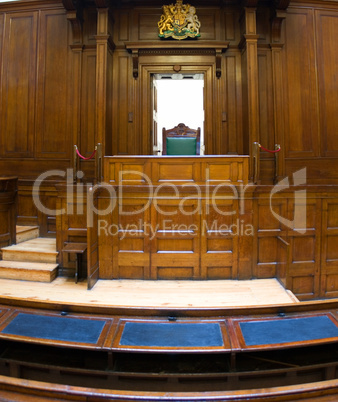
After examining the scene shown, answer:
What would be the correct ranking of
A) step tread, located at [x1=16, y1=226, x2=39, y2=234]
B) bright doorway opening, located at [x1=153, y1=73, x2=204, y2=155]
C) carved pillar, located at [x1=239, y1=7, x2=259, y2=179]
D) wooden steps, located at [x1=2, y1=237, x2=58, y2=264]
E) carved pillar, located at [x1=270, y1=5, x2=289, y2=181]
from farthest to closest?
bright doorway opening, located at [x1=153, y1=73, x2=204, y2=155], carved pillar, located at [x1=270, y1=5, x2=289, y2=181], carved pillar, located at [x1=239, y1=7, x2=259, y2=179], step tread, located at [x1=16, y1=226, x2=39, y2=234], wooden steps, located at [x1=2, y1=237, x2=58, y2=264]

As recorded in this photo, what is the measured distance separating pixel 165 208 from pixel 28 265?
1.86 m

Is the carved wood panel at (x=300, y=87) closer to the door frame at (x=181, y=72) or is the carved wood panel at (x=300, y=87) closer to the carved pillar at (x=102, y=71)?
the door frame at (x=181, y=72)

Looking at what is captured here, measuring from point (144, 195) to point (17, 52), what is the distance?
3.99 metres

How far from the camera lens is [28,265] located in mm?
3596

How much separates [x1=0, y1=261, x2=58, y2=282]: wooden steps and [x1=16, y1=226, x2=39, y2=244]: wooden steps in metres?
0.79

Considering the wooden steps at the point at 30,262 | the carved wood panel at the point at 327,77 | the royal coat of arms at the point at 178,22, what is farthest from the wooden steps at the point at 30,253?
the carved wood panel at the point at 327,77

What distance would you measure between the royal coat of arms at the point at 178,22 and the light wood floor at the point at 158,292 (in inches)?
167

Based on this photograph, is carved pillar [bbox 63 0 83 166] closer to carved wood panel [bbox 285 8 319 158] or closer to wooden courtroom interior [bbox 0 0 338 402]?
wooden courtroom interior [bbox 0 0 338 402]

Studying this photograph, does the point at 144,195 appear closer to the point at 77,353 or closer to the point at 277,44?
the point at 77,353

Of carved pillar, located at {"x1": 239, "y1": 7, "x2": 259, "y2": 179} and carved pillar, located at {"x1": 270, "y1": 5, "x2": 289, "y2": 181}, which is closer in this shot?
carved pillar, located at {"x1": 239, "y1": 7, "x2": 259, "y2": 179}

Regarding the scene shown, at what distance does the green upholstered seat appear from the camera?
15.3 feet

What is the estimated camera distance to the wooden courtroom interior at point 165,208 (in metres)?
2.07

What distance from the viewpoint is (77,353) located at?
229cm

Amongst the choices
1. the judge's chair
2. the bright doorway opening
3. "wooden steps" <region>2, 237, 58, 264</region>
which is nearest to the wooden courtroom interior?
"wooden steps" <region>2, 237, 58, 264</region>
